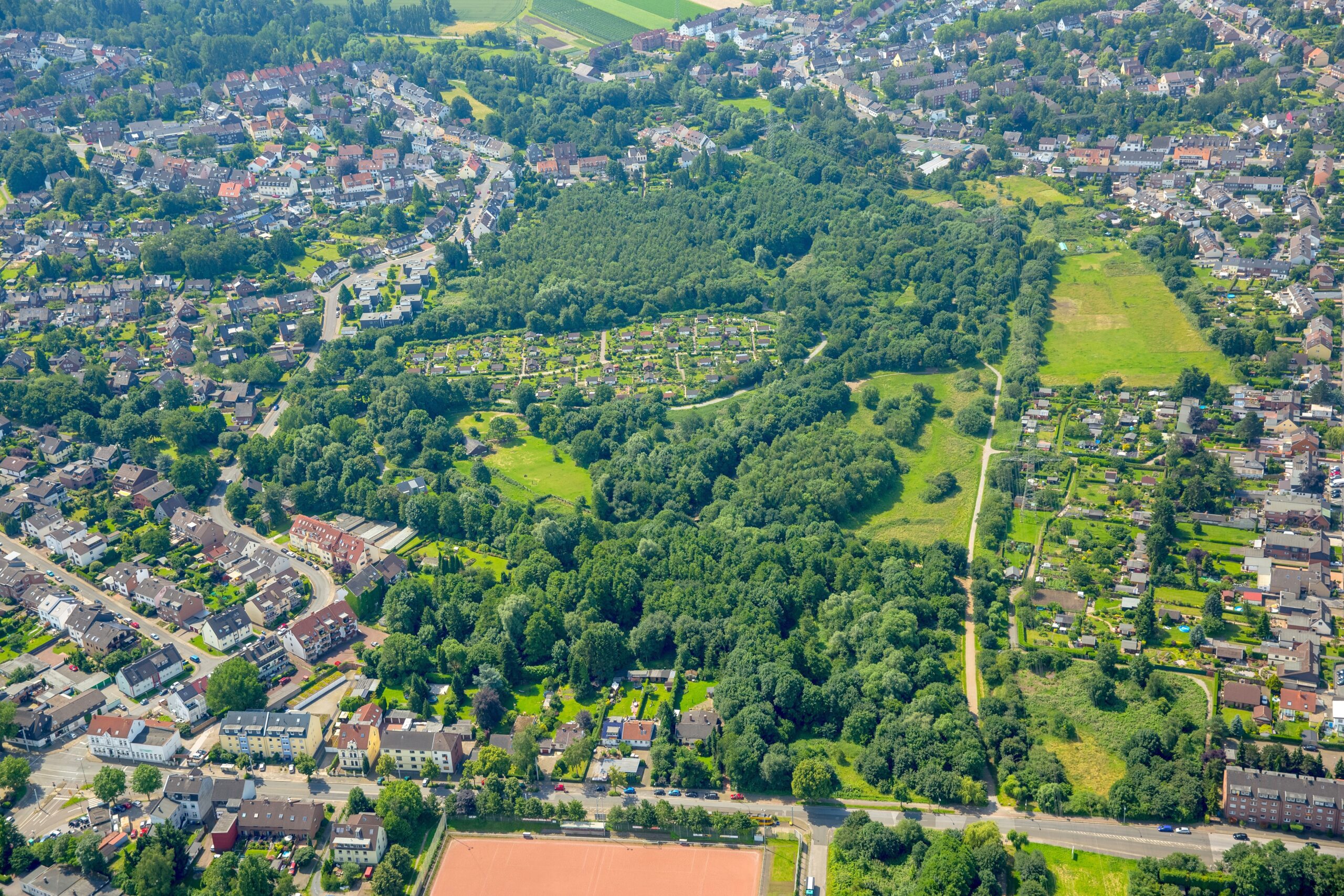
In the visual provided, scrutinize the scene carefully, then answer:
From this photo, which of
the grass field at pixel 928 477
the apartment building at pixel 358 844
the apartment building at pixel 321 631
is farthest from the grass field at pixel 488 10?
the apartment building at pixel 358 844

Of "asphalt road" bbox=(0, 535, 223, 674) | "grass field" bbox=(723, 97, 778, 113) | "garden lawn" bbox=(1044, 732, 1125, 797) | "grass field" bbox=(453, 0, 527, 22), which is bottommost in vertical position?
"asphalt road" bbox=(0, 535, 223, 674)

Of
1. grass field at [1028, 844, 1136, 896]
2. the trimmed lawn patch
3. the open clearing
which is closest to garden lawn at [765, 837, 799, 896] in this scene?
the open clearing

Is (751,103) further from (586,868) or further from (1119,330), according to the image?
(586,868)

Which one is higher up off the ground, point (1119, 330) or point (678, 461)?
point (1119, 330)

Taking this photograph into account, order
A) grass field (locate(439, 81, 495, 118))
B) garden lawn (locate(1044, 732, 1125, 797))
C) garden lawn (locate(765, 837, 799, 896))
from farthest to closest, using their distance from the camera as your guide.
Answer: grass field (locate(439, 81, 495, 118))
garden lawn (locate(1044, 732, 1125, 797))
garden lawn (locate(765, 837, 799, 896))

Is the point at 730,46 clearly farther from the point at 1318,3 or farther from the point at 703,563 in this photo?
the point at 703,563

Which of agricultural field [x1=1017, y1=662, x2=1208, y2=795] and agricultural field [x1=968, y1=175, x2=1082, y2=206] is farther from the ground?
agricultural field [x1=968, y1=175, x2=1082, y2=206]

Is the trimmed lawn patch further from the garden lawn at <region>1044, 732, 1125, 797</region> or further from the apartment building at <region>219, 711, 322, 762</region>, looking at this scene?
the garden lawn at <region>1044, 732, 1125, 797</region>

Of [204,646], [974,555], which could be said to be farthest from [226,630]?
[974,555]
